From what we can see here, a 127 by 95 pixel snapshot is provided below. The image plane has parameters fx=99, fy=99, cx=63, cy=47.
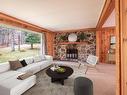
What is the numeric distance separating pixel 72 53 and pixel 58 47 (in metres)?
1.22

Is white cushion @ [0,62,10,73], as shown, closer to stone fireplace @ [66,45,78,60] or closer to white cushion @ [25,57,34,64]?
white cushion @ [25,57,34,64]

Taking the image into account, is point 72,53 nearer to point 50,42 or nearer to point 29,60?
point 50,42

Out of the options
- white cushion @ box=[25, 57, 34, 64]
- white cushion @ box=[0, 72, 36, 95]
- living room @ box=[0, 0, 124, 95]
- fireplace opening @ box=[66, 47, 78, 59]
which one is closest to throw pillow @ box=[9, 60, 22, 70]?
living room @ box=[0, 0, 124, 95]

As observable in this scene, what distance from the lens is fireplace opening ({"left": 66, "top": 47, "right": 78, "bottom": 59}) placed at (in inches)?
282

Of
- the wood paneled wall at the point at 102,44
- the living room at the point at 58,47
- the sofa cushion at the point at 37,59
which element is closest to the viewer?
the living room at the point at 58,47

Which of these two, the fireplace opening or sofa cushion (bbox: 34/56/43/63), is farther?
the fireplace opening

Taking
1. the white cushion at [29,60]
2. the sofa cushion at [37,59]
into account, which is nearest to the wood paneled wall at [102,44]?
the sofa cushion at [37,59]

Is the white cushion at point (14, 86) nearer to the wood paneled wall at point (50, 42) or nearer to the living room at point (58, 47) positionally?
the living room at point (58, 47)

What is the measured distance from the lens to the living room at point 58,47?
2.58 metres

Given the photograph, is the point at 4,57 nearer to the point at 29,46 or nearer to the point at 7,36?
the point at 7,36

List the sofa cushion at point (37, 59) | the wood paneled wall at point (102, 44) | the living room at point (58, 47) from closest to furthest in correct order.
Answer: the living room at point (58, 47), the sofa cushion at point (37, 59), the wood paneled wall at point (102, 44)

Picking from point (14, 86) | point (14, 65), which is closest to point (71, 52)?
point (14, 65)

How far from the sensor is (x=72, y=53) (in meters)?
7.28

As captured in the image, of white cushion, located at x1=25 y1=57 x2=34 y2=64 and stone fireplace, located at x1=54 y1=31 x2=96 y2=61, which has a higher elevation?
stone fireplace, located at x1=54 y1=31 x2=96 y2=61
